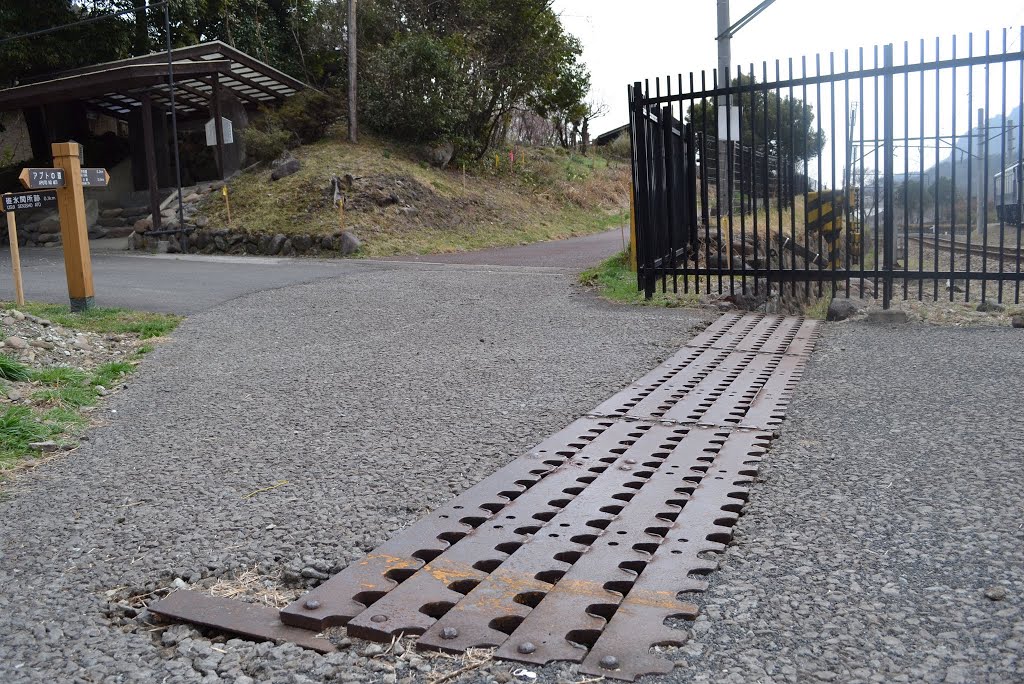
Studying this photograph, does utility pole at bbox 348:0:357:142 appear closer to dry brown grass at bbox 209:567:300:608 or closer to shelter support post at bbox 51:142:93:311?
shelter support post at bbox 51:142:93:311

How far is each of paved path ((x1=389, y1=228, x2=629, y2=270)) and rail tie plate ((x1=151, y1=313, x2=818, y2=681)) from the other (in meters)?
10.7

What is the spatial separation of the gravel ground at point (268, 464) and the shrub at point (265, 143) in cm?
1607

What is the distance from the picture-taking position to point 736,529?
3371mm

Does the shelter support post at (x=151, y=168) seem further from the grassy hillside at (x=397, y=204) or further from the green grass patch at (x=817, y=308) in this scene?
the green grass patch at (x=817, y=308)

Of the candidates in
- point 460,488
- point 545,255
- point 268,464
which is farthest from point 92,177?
point 545,255

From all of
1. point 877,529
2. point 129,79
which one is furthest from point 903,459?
point 129,79

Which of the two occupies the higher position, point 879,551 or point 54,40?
point 54,40

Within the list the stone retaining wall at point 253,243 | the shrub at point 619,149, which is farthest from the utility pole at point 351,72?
the shrub at point 619,149

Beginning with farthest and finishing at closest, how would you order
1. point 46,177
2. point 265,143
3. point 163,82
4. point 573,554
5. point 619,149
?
point 619,149 → point 265,143 → point 163,82 → point 46,177 → point 573,554

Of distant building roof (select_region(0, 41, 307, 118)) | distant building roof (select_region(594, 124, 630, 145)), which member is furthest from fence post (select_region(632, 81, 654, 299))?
distant building roof (select_region(594, 124, 630, 145))

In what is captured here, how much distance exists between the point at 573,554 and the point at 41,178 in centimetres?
809

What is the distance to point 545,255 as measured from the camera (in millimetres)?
19156

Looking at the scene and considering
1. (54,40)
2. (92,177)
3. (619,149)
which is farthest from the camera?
(619,149)

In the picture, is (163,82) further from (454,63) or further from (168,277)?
(168,277)
